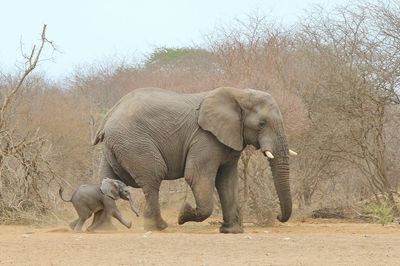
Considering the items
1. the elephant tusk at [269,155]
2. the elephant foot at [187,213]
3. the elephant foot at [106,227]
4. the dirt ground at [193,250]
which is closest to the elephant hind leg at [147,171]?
the elephant foot at [187,213]

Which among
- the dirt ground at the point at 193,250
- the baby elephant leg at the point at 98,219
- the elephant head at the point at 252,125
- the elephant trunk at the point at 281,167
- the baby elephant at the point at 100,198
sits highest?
the elephant head at the point at 252,125

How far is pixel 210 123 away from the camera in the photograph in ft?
48.7

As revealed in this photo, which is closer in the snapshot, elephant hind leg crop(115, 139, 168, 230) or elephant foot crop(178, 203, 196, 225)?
elephant foot crop(178, 203, 196, 225)

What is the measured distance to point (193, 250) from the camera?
1092cm

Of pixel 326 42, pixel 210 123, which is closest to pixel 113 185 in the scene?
pixel 210 123

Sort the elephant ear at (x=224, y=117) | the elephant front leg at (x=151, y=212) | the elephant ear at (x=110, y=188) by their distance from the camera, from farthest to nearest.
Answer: the elephant front leg at (x=151, y=212) < the elephant ear at (x=224, y=117) < the elephant ear at (x=110, y=188)

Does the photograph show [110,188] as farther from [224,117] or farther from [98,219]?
[224,117]

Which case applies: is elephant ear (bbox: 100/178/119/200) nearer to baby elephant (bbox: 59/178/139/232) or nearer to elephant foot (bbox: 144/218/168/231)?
baby elephant (bbox: 59/178/139/232)

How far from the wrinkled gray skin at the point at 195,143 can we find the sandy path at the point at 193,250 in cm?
156

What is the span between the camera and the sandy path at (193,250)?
9.97 metres

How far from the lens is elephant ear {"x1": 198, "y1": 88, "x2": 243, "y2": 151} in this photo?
14.7m

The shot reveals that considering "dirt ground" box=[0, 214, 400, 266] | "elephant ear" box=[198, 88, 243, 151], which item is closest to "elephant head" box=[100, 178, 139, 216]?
"dirt ground" box=[0, 214, 400, 266]

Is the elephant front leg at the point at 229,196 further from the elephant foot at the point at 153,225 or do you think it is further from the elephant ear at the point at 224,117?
the elephant foot at the point at 153,225

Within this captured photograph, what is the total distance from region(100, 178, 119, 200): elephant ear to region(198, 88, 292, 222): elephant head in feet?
5.49
